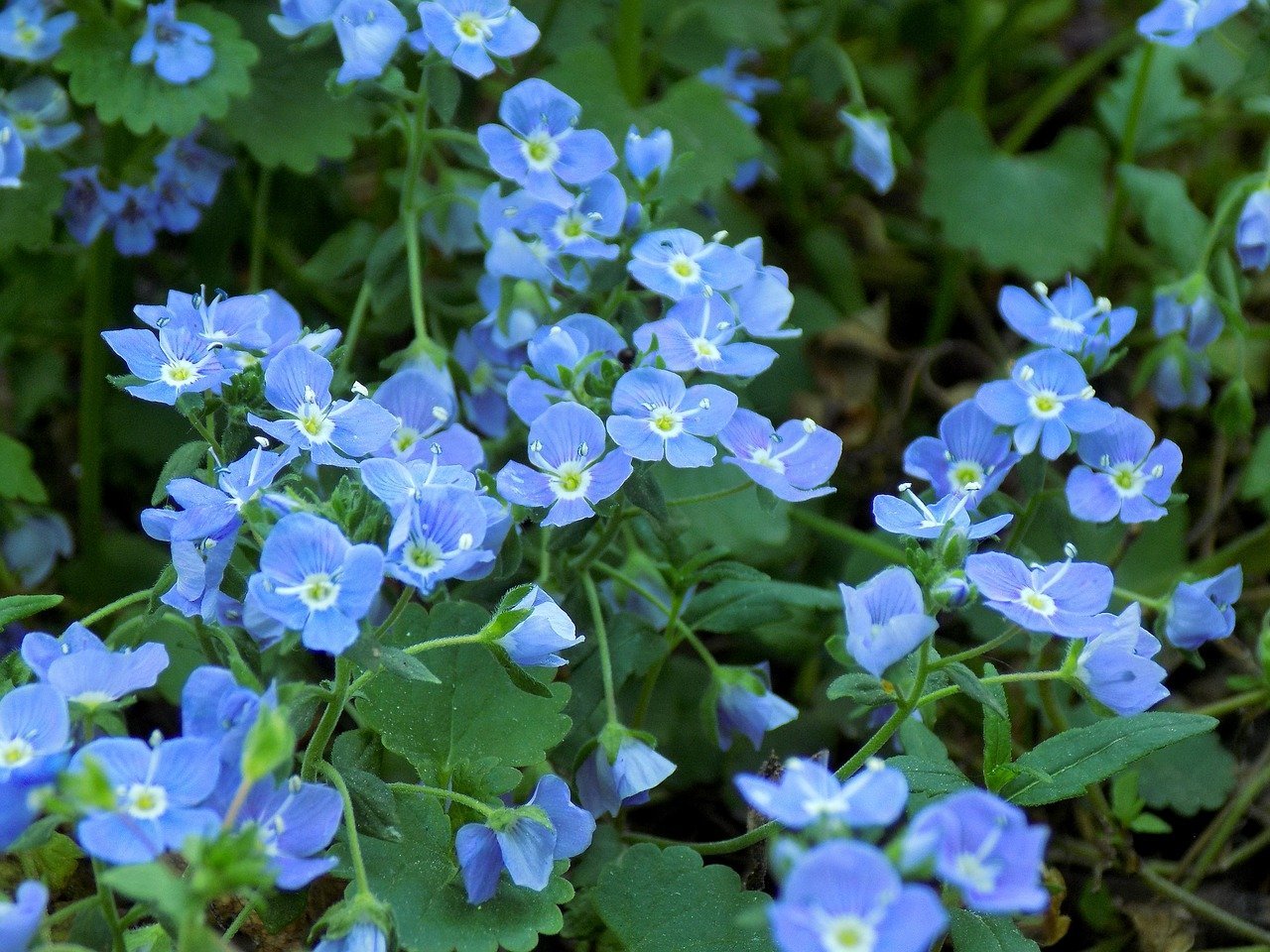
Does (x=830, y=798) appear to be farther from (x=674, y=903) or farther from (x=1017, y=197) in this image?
(x=1017, y=197)

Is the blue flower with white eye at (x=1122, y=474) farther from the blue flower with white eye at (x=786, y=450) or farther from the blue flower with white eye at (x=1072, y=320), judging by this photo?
the blue flower with white eye at (x=786, y=450)

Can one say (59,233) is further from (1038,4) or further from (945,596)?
(1038,4)

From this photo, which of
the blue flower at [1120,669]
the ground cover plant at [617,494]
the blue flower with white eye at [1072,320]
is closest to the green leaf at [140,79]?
the ground cover plant at [617,494]

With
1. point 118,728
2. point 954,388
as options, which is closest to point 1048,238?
point 954,388

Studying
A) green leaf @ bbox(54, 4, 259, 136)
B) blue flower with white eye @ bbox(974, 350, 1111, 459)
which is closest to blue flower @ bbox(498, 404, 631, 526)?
blue flower with white eye @ bbox(974, 350, 1111, 459)

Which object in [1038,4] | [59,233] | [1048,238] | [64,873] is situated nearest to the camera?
[64,873]

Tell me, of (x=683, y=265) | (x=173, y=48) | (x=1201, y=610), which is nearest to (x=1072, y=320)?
(x=1201, y=610)
